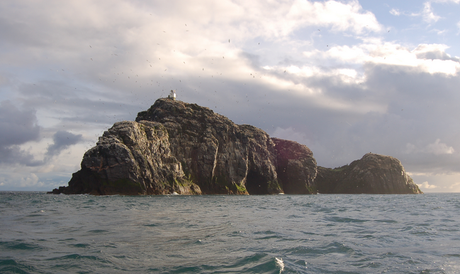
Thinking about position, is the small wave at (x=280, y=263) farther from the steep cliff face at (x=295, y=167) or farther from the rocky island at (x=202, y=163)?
the steep cliff face at (x=295, y=167)

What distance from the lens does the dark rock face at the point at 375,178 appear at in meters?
168

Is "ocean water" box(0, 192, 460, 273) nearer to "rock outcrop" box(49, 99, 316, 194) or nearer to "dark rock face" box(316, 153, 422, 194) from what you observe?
"rock outcrop" box(49, 99, 316, 194)

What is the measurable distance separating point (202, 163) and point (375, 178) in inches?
4236

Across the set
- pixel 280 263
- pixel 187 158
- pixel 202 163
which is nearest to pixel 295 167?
pixel 202 163

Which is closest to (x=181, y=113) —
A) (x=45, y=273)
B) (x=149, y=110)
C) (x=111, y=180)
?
(x=149, y=110)

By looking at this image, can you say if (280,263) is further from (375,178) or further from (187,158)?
(375,178)

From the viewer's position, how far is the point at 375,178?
170500 millimetres

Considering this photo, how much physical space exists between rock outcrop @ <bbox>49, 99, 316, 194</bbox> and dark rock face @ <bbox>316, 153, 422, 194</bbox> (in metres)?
32.4

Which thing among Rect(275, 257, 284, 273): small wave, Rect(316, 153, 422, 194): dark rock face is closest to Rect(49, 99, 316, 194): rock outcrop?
Rect(316, 153, 422, 194): dark rock face

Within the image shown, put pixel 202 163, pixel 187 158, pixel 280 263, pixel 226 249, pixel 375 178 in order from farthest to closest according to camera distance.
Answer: pixel 375 178 < pixel 202 163 < pixel 187 158 < pixel 226 249 < pixel 280 263

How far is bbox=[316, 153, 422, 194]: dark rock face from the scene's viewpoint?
16788cm

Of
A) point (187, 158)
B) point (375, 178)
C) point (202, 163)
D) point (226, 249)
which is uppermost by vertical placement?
point (187, 158)

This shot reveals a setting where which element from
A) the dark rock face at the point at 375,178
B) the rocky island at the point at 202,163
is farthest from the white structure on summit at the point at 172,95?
the dark rock face at the point at 375,178

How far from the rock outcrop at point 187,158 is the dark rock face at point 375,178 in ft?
106
